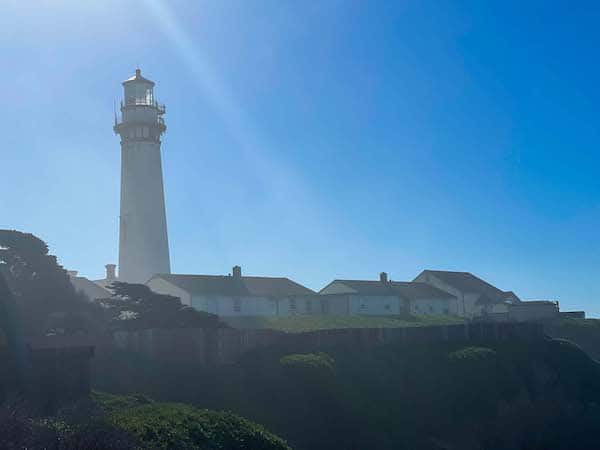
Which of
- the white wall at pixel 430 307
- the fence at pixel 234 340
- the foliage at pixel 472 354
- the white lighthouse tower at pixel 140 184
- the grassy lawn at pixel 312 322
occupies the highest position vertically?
the white lighthouse tower at pixel 140 184

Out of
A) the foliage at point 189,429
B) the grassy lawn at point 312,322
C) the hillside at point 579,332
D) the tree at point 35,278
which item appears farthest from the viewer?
the hillside at point 579,332

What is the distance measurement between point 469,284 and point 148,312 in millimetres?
41709

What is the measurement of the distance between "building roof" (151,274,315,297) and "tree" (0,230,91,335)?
44.2 feet

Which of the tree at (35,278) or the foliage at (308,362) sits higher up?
the tree at (35,278)

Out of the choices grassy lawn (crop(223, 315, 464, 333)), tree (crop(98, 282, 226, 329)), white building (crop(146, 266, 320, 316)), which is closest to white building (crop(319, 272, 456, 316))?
white building (crop(146, 266, 320, 316))

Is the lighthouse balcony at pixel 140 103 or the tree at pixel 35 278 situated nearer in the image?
the tree at pixel 35 278

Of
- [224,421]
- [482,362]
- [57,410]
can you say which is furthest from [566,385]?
[57,410]

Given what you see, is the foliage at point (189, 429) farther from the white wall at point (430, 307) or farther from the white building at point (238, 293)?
the white wall at point (430, 307)

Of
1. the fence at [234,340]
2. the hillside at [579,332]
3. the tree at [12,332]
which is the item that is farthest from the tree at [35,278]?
the hillside at [579,332]

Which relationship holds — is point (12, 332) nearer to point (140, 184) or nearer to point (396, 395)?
point (396, 395)

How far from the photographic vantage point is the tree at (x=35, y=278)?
1228 inches

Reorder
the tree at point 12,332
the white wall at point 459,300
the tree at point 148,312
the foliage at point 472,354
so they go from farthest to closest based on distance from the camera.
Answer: the white wall at point 459,300 → the foliage at point 472,354 → the tree at point 148,312 → the tree at point 12,332

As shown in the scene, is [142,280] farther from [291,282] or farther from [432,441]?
[432,441]

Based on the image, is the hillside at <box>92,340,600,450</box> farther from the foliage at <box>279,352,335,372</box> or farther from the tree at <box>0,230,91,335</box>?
the tree at <box>0,230,91,335</box>
